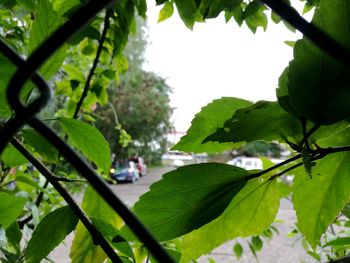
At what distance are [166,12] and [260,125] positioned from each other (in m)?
0.42

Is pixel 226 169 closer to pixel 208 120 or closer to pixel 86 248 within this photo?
pixel 208 120

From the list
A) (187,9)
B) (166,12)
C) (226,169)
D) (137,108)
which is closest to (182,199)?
(226,169)

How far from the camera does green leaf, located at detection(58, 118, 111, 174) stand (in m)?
0.28

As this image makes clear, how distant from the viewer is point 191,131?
28cm

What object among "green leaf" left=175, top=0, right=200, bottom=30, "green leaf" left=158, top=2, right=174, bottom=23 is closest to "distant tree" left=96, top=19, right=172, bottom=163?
"green leaf" left=158, top=2, right=174, bottom=23

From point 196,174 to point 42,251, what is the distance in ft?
0.46

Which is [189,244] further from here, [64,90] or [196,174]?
[64,90]

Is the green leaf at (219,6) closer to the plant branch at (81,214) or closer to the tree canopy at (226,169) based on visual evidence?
the tree canopy at (226,169)

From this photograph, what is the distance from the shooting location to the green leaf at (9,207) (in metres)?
0.32

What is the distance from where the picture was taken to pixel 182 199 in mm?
249

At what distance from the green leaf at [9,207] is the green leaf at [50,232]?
0.13 ft

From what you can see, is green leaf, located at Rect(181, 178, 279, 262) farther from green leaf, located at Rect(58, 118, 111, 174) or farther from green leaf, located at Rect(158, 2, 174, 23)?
green leaf, located at Rect(158, 2, 174, 23)

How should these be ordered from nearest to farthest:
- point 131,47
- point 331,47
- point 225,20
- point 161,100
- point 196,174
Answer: point 331,47, point 196,174, point 225,20, point 131,47, point 161,100

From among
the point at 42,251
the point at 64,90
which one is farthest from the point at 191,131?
the point at 64,90
